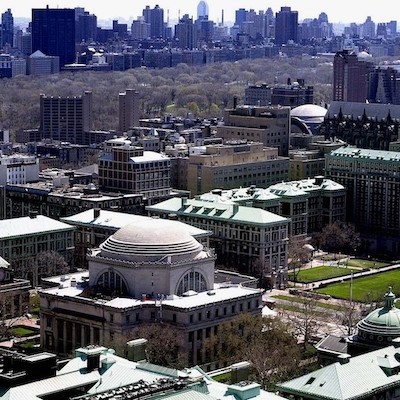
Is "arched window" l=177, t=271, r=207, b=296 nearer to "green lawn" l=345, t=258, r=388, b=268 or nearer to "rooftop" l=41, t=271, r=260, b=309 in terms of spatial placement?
"rooftop" l=41, t=271, r=260, b=309

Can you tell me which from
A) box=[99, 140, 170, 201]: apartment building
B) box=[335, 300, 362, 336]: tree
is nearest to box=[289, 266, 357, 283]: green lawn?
box=[335, 300, 362, 336]: tree

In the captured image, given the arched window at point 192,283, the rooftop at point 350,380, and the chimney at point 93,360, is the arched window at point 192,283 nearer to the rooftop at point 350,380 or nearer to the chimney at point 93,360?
the rooftop at point 350,380

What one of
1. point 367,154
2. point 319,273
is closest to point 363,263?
point 319,273

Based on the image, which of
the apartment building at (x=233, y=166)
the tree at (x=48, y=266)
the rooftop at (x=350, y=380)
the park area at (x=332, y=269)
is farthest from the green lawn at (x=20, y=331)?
the apartment building at (x=233, y=166)

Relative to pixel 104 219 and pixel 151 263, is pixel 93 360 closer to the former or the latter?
pixel 151 263

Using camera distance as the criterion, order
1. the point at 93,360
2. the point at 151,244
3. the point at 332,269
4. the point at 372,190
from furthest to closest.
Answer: the point at 372,190
the point at 332,269
the point at 151,244
the point at 93,360

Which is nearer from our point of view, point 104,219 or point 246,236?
point 246,236
